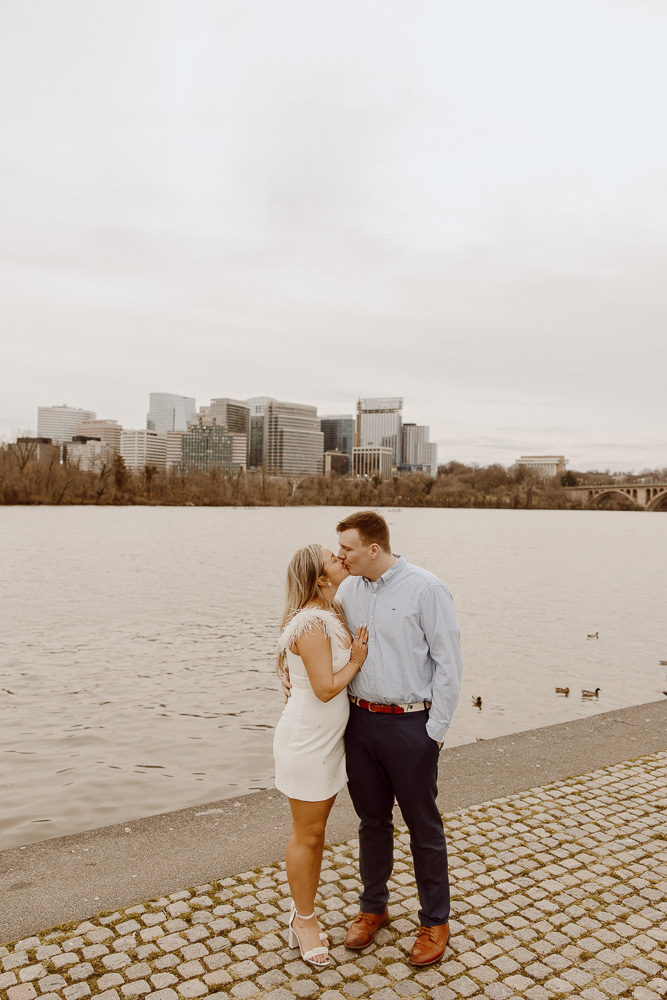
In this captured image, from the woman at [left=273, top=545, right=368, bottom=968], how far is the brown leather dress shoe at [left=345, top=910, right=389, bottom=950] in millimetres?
143

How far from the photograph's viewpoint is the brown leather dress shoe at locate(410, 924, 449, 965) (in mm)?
3570

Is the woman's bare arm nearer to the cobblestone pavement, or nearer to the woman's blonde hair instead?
the woman's blonde hair

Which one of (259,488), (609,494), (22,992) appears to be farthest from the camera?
(609,494)

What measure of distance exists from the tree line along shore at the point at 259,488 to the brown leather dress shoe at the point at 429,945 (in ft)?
293

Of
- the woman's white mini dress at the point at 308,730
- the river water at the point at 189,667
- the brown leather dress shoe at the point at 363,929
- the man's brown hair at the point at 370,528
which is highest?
the man's brown hair at the point at 370,528

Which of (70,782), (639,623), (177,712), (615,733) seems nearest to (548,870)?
(615,733)

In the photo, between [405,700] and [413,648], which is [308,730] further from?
[413,648]

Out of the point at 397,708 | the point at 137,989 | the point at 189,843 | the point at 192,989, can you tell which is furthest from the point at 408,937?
the point at 189,843

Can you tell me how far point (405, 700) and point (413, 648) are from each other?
248 millimetres

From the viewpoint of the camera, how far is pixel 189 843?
4848 mm

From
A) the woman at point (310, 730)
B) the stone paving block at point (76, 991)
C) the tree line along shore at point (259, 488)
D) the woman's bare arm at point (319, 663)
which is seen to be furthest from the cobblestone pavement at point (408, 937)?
the tree line along shore at point (259, 488)

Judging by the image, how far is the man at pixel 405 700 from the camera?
3.61 meters

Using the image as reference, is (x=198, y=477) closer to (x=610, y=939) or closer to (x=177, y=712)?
(x=177, y=712)

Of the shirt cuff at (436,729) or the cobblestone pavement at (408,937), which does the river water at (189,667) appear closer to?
the cobblestone pavement at (408,937)
